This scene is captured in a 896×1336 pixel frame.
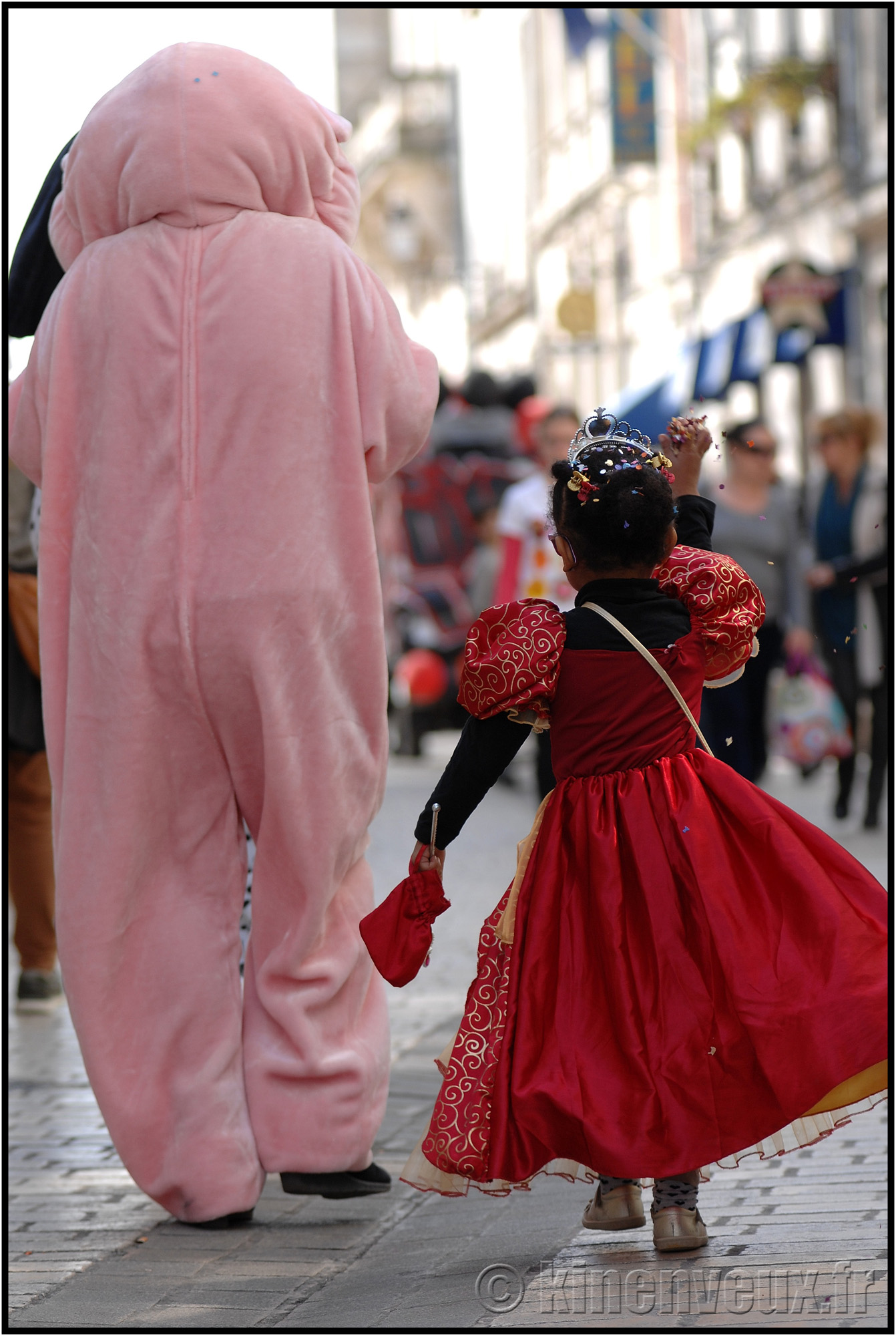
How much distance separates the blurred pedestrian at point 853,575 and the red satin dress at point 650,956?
235 inches

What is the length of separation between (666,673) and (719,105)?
24180mm

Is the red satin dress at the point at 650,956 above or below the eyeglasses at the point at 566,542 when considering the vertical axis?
below

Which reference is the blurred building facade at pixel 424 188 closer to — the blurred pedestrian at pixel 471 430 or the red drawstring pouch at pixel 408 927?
the blurred pedestrian at pixel 471 430

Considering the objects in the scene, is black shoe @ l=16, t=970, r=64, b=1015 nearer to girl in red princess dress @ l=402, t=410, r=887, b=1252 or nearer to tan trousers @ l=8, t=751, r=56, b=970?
tan trousers @ l=8, t=751, r=56, b=970

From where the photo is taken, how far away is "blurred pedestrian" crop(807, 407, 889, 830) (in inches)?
383

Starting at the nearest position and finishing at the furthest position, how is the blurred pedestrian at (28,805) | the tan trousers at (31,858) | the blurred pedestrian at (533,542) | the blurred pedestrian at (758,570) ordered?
the blurred pedestrian at (28,805) < the tan trousers at (31,858) < the blurred pedestrian at (758,570) < the blurred pedestrian at (533,542)

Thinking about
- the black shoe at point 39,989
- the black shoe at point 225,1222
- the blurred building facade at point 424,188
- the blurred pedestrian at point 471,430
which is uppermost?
the blurred building facade at point 424,188

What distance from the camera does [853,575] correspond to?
950 cm

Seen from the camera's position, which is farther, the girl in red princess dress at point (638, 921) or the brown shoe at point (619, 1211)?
the brown shoe at point (619, 1211)

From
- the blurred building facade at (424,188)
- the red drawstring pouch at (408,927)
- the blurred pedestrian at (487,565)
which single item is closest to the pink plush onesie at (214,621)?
the red drawstring pouch at (408,927)

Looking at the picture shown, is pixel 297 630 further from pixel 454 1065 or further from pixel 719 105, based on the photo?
pixel 719 105

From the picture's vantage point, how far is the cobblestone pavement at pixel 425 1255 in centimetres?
334

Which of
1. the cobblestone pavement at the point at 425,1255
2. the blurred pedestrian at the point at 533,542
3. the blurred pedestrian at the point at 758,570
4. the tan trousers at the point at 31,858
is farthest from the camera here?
the blurred pedestrian at the point at 533,542

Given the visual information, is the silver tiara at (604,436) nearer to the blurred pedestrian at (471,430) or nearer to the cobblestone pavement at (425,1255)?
the cobblestone pavement at (425,1255)
